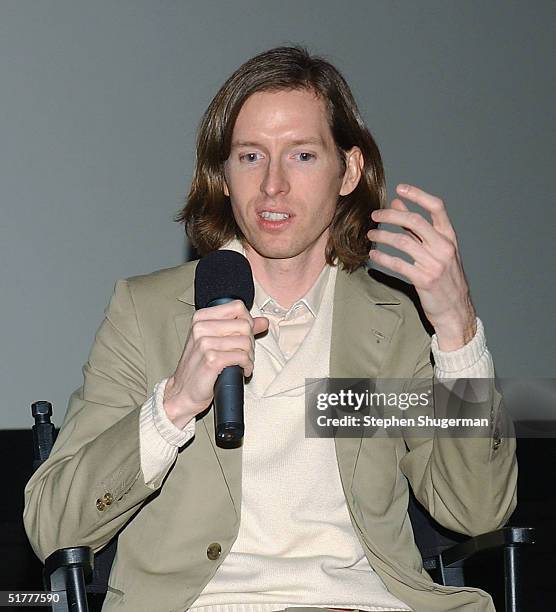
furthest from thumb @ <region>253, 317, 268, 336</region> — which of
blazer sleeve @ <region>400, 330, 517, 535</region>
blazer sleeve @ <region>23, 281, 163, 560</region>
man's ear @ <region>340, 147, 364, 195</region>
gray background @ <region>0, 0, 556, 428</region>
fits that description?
gray background @ <region>0, 0, 556, 428</region>

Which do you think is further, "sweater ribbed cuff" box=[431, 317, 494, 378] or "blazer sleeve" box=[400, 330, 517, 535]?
"blazer sleeve" box=[400, 330, 517, 535]

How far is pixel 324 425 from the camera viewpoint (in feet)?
8.64

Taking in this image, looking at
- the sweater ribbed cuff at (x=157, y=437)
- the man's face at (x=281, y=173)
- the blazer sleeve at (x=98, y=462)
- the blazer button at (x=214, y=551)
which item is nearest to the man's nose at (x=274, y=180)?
the man's face at (x=281, y=173)

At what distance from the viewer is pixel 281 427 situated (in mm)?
2582

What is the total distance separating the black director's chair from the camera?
2.28 meters

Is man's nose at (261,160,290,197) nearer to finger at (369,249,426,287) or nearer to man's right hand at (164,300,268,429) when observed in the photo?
finger at (369,249,426,287)

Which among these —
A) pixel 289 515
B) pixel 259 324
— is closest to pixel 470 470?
pixel 289 515

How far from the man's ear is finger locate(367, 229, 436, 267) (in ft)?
2.10

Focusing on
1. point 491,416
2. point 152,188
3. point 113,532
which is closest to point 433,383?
point 491,416

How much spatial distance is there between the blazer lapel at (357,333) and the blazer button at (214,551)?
305 mm

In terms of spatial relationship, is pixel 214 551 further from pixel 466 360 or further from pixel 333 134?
pixel 333 134

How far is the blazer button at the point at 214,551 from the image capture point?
8.10 feet

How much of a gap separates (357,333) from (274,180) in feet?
1.35

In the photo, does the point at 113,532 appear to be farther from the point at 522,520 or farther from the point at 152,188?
the point at 522,520
